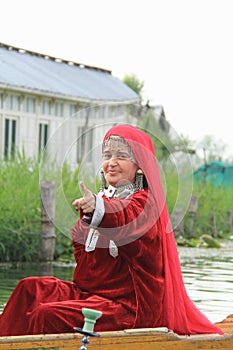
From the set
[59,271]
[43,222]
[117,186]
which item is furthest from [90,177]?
[43,222]

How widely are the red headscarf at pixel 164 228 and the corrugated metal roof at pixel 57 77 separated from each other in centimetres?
1620

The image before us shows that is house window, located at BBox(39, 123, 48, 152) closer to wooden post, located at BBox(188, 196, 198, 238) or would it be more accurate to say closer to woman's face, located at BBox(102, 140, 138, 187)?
wooden post, located at BBox(188, 196, 198, 238)

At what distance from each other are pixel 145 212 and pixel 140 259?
0.90 ft

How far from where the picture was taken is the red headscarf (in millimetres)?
6195

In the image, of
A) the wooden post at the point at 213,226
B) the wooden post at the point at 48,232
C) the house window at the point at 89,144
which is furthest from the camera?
the wooden post at the point at 213,226

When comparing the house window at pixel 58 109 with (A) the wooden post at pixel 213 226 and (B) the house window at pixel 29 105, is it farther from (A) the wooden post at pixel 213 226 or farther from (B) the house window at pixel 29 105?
(A) the wooden post at pixel 213 226

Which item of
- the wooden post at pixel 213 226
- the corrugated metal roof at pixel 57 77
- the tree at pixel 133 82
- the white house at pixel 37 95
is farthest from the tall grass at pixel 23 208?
the tree at pixel 133 82

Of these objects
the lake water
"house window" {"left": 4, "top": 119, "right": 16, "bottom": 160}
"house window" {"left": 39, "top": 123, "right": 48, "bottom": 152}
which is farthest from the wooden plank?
"house window" {"left": 39, "top": 123, "right": 48, "bottom": 152}

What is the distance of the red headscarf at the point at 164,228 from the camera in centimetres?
620

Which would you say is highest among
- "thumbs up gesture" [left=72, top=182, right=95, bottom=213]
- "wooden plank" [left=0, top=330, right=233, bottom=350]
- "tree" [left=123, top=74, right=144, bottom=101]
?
"thumbs up gesture" [left=72, top=182, right=95, bottom=213]

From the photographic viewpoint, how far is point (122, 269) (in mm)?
6191

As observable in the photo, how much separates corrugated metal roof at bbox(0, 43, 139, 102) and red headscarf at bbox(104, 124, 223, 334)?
16.2 meters

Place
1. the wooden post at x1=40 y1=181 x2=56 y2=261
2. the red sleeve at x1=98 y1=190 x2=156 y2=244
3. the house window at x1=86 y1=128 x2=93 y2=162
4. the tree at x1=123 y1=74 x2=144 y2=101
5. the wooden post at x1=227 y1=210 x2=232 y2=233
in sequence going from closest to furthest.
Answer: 1. the red sleeve at x1=98 y1=190 x2=156 y2=244
2. the house window at x1=86 y1=128 x2=93 y2=162
3. the wooden post at x1=40 y1=181 x2=56 y2=261
4. the wooden post at x1=227 y1=210 x2=232 y2=233
5. the tree at x1=123 y1=74 x2=144 y2=101

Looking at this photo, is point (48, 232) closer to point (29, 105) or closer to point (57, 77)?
point (29, 105)
